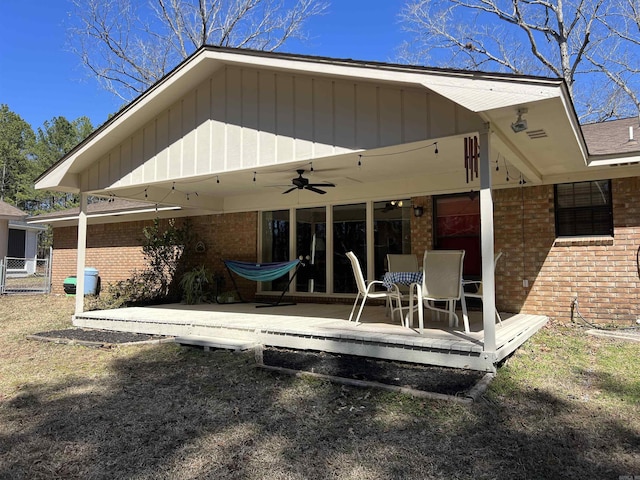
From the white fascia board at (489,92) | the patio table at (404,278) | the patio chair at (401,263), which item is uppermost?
the white fascia board at (489,92)

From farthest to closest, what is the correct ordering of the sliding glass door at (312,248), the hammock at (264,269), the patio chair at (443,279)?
the sliding glass door at (312,248) < the hammock at (264,269) < the patio chair at (443,279)

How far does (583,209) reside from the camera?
6.18 m

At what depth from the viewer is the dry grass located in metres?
2.45

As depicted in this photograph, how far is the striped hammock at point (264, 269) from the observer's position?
25.2 ft

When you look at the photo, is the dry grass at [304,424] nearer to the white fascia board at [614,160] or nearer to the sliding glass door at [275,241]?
the white fascia board at [614,160]

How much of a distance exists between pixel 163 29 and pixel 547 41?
13.7 m

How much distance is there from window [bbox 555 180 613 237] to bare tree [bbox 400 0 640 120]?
1043 cm

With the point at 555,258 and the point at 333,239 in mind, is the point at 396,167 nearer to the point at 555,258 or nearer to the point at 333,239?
the point at 333,239

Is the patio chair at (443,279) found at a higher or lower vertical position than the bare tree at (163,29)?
lower

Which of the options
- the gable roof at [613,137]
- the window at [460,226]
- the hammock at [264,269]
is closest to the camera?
the gable roof at [613,137]

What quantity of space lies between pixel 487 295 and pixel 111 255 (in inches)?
427

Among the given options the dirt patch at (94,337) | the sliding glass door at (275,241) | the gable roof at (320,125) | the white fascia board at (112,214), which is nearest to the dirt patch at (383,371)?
the dirt patch at (94,337)

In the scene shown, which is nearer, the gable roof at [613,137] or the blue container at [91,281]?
the gable roof at [613,137]

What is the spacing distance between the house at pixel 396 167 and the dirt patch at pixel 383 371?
428 millimetres
